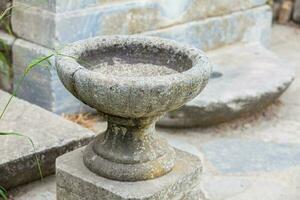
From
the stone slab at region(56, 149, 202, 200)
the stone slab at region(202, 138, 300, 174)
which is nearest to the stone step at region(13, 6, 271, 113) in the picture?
the stone slab at region(202, 138, 300, 174)

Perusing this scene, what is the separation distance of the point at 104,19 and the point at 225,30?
59.5 inches

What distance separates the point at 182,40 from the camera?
510 cm

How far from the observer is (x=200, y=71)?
8.81 feet

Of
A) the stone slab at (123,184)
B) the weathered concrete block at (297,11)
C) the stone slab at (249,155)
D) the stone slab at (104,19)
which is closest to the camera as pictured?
the stone slab at (123,184)

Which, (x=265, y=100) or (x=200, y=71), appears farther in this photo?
(x=265, y=100)

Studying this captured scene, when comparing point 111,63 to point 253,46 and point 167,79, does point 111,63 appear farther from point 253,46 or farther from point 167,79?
point 253,46

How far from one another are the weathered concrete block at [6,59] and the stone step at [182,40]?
61 millimetres

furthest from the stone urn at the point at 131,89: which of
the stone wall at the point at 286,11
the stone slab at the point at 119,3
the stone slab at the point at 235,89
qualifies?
the stone wall at the point at 286,11

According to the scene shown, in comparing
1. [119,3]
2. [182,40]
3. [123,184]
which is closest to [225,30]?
[182,40]

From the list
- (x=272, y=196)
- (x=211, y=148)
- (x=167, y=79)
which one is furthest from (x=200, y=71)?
(x=211, y=148)

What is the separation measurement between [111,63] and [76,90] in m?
0.44

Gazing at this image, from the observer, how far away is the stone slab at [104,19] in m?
4.10

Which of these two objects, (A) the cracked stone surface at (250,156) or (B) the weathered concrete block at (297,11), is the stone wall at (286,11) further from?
(A) the cracked stone surface at (250,156)

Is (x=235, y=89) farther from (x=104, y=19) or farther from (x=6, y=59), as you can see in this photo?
(x=6, y=59)
